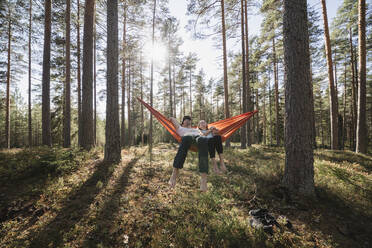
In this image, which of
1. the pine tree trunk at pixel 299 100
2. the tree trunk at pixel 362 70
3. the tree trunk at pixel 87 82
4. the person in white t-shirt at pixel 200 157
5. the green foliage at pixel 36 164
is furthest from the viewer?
the tree trunk at pixel 362 70

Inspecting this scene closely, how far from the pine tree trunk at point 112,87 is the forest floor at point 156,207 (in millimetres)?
568

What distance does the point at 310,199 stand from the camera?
10.3 feet

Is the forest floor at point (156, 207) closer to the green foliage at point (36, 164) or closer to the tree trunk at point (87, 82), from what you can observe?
the green foliage at point (36, 164)

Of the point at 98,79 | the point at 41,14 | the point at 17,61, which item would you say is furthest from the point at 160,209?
the point at 17,61

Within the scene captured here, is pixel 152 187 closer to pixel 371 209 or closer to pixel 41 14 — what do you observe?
pixel 371 209

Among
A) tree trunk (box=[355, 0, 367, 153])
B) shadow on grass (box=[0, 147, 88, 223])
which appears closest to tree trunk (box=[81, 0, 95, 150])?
shadow on grass (box=[0, 147, 88, 223])

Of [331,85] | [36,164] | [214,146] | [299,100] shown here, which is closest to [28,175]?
[36,164]

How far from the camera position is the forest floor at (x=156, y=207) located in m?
2.34

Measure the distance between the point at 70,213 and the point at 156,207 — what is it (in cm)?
156

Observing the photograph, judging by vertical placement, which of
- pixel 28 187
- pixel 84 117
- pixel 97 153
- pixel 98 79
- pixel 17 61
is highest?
pixel 17 61

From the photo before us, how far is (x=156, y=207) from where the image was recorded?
3023mm

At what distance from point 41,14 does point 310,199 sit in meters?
12.2

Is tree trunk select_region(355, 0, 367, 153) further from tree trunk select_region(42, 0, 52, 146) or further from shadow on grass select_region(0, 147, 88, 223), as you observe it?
tree trunk select_region(42, 0, 52, 146)

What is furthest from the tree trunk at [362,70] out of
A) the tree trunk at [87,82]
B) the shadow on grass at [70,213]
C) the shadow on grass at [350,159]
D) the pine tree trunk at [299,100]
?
the tree trunk at [87,82]
